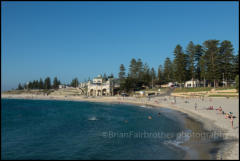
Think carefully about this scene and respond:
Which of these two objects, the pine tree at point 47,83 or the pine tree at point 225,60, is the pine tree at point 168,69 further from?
the pine tree at point 47,83

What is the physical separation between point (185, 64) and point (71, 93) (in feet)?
257

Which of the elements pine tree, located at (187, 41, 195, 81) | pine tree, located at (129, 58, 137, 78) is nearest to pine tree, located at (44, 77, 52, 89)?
pine tree, located at (129, 58, 137, 78)

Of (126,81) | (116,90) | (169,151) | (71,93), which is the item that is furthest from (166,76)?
(169,151)

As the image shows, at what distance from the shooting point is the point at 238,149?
13656mm

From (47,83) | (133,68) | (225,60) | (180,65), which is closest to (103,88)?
(133,68)

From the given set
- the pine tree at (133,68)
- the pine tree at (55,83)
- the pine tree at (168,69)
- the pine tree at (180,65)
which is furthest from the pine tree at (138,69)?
the pine tree at (55,83)

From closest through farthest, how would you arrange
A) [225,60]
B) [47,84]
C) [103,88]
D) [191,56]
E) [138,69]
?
[225,60] < [191,56] < [138,69] < [103,88] < [47,84]

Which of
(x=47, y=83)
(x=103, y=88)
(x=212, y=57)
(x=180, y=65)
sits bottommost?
(x=103, y=88)

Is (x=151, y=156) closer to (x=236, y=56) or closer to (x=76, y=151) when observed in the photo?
(x=76, y=151)

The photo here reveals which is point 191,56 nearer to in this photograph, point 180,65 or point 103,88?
point 180,65

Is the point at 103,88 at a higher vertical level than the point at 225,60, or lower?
lower

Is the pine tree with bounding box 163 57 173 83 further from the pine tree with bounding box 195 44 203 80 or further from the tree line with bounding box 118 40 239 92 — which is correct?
the pine tree with bounding box 195 44 203 80

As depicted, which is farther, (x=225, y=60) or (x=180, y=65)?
(x=180, y=65)

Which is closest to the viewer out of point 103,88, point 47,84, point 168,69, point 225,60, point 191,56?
point 225,60
